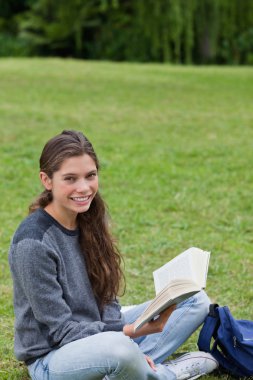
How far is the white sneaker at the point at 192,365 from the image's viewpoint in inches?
130

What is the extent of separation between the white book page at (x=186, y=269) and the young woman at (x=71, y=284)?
0.57ft

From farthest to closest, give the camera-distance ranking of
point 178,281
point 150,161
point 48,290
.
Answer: point 150,161, point 48,290, point 178,281

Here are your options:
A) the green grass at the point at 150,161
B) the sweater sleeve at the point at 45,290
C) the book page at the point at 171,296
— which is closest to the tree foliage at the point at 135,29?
the green grass at the point at 150,161

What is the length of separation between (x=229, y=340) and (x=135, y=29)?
16.8 meters

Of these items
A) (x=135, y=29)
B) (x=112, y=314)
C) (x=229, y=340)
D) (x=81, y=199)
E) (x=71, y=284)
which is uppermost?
(x=135, y=29)

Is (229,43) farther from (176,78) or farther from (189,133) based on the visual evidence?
(189,133)

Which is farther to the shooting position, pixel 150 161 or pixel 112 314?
pixel 150 161

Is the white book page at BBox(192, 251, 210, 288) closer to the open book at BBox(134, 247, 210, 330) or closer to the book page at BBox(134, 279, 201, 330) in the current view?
the open book at BBox(134, 247, 210, 330)

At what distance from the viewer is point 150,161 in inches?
299

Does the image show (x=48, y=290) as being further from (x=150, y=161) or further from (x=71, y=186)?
(x=150, y=161)

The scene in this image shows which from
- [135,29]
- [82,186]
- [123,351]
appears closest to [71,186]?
[82,186]

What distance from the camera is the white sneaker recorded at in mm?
3291

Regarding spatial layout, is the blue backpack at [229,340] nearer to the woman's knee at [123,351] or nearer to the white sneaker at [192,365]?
the white sneaker at [192,365]

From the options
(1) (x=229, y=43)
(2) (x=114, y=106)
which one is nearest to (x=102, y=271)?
(2) (x=114, y=106)
